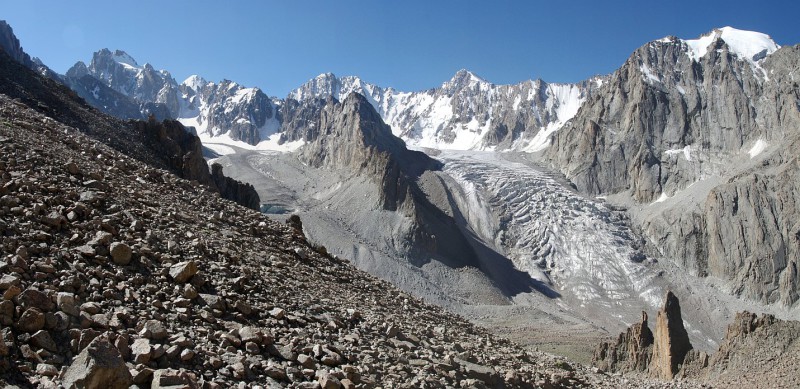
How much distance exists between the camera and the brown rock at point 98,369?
6.46m

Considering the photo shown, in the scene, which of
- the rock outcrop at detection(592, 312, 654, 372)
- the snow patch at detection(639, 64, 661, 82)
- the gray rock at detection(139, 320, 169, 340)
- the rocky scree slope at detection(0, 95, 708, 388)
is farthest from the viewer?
the snow patch at detection(639, 64, 661, 82)

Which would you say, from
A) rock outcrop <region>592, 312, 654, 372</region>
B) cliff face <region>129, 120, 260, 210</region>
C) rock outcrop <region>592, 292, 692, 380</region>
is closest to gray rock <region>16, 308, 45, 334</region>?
cliff face <region>129, 120, 260, 210</region>

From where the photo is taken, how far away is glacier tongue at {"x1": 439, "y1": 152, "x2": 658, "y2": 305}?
413 feet

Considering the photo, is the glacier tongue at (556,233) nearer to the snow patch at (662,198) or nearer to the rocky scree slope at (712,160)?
the rocky scree slope at (712,160)

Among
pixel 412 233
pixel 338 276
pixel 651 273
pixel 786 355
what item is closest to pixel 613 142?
pixel 651 273

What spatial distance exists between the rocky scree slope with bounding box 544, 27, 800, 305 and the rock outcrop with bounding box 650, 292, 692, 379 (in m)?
87.0

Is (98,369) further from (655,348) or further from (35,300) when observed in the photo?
(655,348)

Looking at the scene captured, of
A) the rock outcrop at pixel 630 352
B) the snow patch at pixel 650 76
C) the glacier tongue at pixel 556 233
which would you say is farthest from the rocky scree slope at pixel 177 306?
the snow patch at pixel 650 76

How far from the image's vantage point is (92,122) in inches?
1471

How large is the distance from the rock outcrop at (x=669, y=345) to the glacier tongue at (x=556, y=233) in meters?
72.4

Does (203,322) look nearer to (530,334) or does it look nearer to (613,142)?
(530,334)

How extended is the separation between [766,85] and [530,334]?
459ft

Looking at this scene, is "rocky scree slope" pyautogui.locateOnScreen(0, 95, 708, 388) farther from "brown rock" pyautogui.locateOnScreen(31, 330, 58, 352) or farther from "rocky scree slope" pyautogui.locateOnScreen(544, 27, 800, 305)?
"rocky scree slope" pyautogui.locateOnScreen(544, 27, 800, 305)

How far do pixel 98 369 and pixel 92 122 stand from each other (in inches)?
1396
